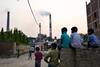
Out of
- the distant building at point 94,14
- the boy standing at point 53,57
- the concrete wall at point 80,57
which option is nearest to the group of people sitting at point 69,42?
the boy standing at point 53,57

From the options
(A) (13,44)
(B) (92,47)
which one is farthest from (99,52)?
(A) (13,44)

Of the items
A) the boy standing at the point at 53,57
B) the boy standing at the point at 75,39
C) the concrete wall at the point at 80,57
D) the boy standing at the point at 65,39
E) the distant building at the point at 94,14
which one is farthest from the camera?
the distant building at the point at 94,14

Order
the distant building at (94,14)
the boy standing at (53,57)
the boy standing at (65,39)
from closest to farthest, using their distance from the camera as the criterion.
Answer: the boy standing at (65,39), the boy standing at (53,57), the distant building at (94,14)

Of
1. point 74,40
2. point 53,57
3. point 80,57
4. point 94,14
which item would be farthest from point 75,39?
point 94,14

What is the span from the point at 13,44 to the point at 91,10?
6237cm

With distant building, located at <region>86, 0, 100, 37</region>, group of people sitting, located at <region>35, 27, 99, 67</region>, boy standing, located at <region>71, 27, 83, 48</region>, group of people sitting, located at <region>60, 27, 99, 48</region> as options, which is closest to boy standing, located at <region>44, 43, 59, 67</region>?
group of people sitting, located at <region>35, 27, 99, 67</region>

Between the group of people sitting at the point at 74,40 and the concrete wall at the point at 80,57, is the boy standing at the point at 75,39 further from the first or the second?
the concrete wall at the point at 80,57

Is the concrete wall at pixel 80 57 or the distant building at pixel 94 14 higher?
the distant building at pixel 94 14

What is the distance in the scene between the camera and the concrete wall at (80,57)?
35.3 ft

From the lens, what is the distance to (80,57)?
1082 centimetres

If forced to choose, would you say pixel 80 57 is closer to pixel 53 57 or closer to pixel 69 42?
pixel 69 42

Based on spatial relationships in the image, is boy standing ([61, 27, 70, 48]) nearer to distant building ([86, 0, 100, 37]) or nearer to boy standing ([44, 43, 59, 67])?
boy standing ([44, 43, 59, 67])

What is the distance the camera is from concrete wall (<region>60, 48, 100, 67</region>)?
10750 mm

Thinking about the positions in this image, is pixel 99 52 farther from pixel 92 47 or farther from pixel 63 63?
pixel 63 63
